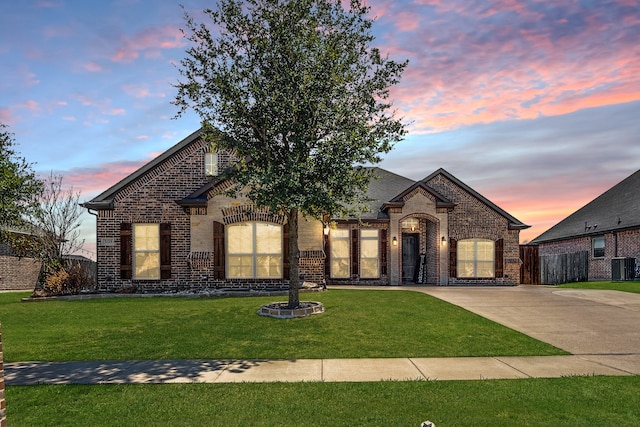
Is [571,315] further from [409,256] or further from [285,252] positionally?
[409,256]

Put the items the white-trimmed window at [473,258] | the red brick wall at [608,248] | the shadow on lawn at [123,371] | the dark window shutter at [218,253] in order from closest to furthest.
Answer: the shadow on lawn at [123,371] → the dark window shutter at [218,253] → the white-trimmed window at [473,258] → the red brick wall at [608,248]

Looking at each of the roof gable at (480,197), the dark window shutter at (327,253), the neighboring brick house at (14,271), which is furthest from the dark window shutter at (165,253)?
the neighboring brick house at (14,271)

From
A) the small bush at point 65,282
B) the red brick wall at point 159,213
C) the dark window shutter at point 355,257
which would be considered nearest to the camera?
the small bush at point 65,282

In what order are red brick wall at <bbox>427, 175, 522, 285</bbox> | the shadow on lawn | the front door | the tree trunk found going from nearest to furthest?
the shadow on lawn → the tree trunk → red brick wall at <bbox>427, 175, 522, 285</bbox> → the front door

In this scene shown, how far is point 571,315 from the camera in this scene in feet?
44.5

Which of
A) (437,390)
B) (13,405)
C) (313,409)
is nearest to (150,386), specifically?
(13,405)

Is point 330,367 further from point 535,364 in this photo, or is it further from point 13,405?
point 13,405

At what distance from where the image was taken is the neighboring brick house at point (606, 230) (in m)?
27.2

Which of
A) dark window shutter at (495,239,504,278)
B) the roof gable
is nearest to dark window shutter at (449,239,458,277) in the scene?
dark window shutter at (495,239,504,278)

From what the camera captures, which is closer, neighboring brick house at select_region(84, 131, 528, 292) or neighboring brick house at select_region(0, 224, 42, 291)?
neighboring brick house at select_region(84, 131, 528, 292)

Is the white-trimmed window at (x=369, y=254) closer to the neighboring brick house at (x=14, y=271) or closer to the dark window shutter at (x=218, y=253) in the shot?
the dark window shutter at (x=218, y=253)

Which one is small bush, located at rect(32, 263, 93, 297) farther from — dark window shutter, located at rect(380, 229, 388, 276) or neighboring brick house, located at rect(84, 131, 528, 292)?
dark window shutter, located at rect(380, 229, 388, 276)

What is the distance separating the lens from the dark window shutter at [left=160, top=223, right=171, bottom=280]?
2017 cm

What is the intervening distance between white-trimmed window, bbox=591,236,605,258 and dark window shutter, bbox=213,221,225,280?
25.1 metres
